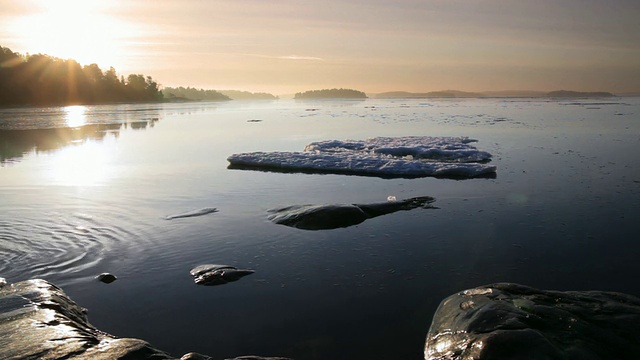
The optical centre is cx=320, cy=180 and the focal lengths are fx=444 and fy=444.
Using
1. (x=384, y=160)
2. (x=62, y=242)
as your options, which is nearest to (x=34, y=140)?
(x=384, y=160)

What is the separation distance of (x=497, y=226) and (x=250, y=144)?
21.6m

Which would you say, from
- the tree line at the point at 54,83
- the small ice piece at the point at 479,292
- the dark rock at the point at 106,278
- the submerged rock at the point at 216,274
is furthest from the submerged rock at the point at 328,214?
the tree line at the point at 54,83

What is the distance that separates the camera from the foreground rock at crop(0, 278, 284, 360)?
490 centimetres

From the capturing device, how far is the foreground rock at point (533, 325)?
4844 mm

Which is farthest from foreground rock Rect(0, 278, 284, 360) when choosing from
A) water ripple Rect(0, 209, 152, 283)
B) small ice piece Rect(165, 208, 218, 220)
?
small ice piece Rect(165, 208, 218, 220)

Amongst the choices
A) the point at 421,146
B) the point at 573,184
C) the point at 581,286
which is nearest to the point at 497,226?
the point at 581,286

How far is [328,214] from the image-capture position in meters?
11.3

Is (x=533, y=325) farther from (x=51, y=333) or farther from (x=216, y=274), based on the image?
(x=51, y=333)

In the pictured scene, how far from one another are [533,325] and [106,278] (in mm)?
6941

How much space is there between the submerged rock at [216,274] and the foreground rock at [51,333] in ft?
6.62

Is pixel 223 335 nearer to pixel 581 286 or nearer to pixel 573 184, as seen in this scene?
pixel 581 286

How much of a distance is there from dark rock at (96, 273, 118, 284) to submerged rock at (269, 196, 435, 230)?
4.23 metres

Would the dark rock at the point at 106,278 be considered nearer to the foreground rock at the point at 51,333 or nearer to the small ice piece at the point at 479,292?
the foreground rock at the point at 51,333

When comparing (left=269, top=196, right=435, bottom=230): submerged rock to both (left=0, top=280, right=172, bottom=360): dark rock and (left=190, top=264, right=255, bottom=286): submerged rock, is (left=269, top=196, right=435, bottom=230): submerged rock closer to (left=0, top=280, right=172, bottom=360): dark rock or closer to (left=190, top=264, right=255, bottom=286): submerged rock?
(left=190, top=264, right=255, bottom=286): submerged rock
